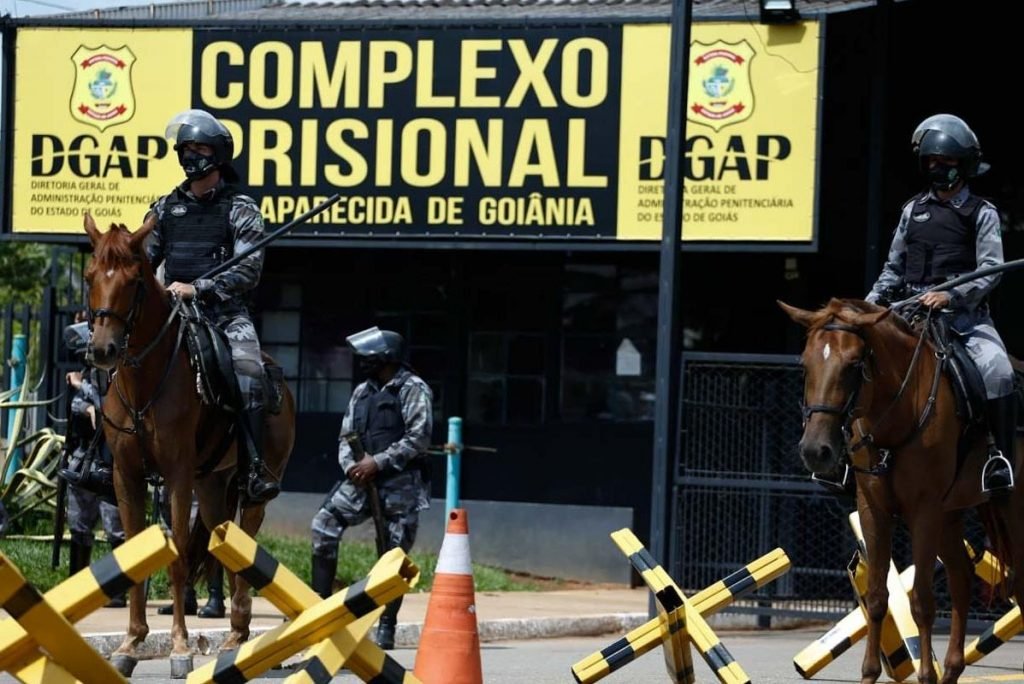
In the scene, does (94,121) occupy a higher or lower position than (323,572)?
higher

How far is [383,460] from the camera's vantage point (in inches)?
522

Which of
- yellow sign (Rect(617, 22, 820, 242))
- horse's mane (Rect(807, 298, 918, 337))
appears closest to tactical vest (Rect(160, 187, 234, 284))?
horse's mane (Rect(807, 298, 918, 337))

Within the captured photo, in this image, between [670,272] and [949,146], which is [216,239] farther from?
[670,272]

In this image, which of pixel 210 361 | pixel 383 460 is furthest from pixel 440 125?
pixel 210 361

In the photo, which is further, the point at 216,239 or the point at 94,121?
the point at 94,121

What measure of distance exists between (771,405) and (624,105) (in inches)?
133

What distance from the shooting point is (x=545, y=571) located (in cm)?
1958

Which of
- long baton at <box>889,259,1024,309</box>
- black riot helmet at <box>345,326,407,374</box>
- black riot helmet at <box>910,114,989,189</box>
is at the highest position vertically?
black riot helmet at <box>910,114,989,189</box>

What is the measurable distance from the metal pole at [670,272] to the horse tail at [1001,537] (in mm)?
4138

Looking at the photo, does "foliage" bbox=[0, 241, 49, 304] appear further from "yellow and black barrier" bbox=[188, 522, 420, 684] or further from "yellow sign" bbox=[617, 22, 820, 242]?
"yellow and black barrier" bbox=[188, 522, 420, 684]

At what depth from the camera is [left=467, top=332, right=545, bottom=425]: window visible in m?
20.1

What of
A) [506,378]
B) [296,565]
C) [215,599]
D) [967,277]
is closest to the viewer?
[967,277]

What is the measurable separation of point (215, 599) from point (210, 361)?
321cm

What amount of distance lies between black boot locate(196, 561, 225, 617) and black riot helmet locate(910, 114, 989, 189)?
5582mm
